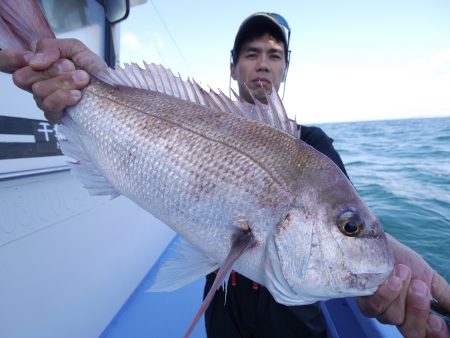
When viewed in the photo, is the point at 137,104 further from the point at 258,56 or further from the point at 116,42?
the point at 116,42

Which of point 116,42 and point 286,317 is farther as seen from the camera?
point 116,42

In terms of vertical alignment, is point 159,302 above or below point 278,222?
below

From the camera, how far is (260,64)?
8.01 ft

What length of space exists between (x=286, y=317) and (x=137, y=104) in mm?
1304

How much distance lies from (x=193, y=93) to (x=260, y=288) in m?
1.08

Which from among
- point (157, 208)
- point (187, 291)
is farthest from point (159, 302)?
point (157, 208)

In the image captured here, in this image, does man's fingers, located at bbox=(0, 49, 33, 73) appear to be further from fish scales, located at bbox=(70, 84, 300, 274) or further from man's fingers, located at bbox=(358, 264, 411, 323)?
man's fingers, located at bbox=(358, 264, 411, 323)

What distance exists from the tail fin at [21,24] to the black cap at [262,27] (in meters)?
1.67

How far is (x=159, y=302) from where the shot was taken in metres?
2.84

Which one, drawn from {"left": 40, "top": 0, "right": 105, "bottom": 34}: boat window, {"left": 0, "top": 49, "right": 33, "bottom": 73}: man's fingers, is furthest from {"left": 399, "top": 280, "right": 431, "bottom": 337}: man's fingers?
{"left": 40, "top": 0, "right": 105, "bottom": 34}: boat window

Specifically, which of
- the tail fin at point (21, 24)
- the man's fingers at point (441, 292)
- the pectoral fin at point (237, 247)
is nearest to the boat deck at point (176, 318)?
the man's fingers at point (441, 292)

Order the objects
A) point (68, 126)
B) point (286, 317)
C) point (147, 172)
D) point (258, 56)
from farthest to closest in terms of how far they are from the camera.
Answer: point (258, 56) < point (286, 317) < point (68, 126) < point (147, 172)

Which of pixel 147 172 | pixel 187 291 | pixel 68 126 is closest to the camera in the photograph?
pixel 147 172

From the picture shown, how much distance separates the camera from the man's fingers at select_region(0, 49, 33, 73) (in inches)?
47.2
